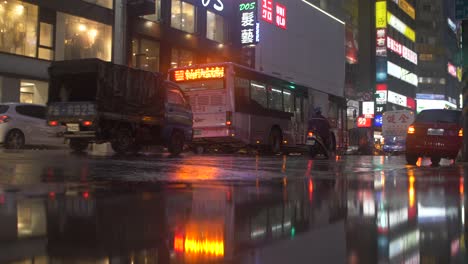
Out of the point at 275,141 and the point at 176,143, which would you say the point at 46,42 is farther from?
the point at 275,141

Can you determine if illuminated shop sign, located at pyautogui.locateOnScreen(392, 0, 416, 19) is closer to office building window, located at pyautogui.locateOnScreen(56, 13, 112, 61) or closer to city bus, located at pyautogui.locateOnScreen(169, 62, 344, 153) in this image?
office building window, located at pyautogui.locateOnScreen(56, 13, 112, 61)

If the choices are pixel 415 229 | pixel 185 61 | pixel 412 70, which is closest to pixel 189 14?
pixel 185 61

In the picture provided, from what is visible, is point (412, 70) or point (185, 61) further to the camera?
point (412, 70)

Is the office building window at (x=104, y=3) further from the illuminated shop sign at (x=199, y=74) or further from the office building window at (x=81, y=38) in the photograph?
the illuminated shop sign at (x=199, y=74)

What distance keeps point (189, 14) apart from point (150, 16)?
12.2ft

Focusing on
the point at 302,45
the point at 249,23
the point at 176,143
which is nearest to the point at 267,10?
the point at 249,23

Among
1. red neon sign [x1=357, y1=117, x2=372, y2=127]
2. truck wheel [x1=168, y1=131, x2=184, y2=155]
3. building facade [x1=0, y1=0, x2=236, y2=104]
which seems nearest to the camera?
truck wheel [x1=168, y1=131, x2=184, y2=155]

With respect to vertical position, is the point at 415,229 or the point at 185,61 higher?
the point at 185,61

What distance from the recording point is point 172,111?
1627 cm

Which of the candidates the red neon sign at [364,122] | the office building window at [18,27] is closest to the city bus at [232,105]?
the office building window at [18,27]

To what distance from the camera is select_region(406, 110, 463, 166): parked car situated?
45.9 feet

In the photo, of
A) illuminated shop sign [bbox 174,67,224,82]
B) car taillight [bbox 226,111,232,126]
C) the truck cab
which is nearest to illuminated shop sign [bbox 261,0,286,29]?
illuminated shop sign [bbox 174,67,224,82]

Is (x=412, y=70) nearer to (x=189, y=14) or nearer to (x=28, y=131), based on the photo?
(x=189, y=14)

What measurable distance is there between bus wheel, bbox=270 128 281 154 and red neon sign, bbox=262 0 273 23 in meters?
19.7
